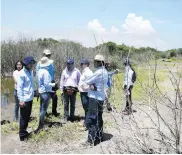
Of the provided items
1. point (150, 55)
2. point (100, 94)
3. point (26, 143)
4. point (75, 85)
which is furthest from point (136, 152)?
point (75, 85)

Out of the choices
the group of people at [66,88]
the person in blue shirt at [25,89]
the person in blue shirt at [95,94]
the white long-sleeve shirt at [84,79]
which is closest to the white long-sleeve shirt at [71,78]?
the group of people at [66,88]

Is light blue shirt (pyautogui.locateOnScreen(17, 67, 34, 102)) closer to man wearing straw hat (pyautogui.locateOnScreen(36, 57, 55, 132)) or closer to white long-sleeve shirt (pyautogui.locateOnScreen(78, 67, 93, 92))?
man wearing straw hat (pyautogui.locateOnScreen(36, 57, 55, 132))

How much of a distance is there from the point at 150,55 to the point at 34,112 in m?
7.82

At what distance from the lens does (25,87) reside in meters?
7.38

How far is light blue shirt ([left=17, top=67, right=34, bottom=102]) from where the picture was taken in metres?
7.31

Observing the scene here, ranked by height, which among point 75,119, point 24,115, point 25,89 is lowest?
point 75,119

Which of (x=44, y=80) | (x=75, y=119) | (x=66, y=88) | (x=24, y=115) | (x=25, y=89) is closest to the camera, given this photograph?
(x=25, y=89)

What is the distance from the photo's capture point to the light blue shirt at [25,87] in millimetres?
7309

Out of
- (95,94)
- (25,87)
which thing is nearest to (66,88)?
(25,87)

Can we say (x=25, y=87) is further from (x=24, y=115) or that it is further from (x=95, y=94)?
(x=95, y=94)

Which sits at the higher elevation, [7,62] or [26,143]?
[7,62]

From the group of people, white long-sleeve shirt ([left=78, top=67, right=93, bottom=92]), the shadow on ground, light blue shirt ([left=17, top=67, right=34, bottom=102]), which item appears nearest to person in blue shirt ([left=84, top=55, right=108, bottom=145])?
the group of people

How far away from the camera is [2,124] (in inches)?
368

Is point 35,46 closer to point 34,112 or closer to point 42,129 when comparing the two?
point 34,112
